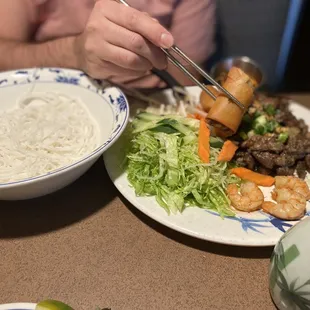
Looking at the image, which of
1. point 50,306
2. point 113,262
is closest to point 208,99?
point 113,262

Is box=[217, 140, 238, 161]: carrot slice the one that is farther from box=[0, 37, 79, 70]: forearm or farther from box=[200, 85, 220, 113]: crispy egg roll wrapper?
box=[0, 37, 79, 70]: forearm

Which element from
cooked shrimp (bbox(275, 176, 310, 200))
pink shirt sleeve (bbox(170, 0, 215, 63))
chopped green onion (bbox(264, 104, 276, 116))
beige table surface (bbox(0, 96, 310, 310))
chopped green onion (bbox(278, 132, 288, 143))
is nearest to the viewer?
beige table surface (bbox(0, 96, 310, 310))

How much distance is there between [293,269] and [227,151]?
55cm

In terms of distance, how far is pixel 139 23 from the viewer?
4.48 feet

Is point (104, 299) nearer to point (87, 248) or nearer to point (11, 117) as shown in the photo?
point (87, 248)

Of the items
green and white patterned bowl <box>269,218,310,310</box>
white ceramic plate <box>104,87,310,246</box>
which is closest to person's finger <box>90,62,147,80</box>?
white ceramic plate <box>104,87,310,246</box>

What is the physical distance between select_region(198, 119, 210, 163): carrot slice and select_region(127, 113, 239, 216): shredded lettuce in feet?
0.05

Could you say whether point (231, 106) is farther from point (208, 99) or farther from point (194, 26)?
point (194, 26)

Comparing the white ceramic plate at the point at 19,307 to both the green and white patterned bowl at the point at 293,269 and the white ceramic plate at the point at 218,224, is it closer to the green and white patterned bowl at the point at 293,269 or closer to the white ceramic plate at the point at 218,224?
the white ceramic plate at the point at 218,224

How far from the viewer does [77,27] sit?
1949 millimetres

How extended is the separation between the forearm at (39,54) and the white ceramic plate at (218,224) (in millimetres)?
645

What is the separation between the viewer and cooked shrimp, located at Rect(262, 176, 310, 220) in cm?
126

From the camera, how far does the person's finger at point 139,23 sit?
135 centimetres

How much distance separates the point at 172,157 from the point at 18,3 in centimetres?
97
